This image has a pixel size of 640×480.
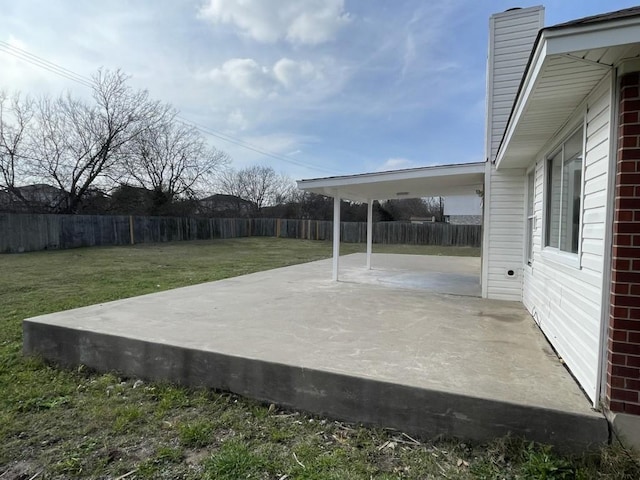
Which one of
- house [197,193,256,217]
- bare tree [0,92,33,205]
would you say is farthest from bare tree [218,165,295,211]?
bare tree [0,92,33,205]

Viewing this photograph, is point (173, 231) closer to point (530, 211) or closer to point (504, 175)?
point (504, 175)

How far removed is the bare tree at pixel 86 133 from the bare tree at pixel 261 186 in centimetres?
1118

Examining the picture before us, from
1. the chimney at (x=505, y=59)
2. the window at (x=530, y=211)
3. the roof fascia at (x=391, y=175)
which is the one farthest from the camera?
the roof fascia at (x=391, y=175)

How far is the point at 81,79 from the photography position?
1972cm

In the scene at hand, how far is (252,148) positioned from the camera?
29.3 m

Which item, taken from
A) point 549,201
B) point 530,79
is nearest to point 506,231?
point 549,201

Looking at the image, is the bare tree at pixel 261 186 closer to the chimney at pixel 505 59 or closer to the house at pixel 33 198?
the house at pixel 33 198

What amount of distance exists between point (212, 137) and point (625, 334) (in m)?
26.9

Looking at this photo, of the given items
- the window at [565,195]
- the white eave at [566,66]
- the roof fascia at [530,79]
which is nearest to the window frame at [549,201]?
the window at [565,195]

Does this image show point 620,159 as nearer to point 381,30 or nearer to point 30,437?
point 30,437

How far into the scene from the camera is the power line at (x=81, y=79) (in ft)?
50.1

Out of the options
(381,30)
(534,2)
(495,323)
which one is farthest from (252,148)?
(495,323)

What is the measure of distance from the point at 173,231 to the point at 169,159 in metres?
5.98

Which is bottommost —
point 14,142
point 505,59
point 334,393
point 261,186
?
point 334,393
